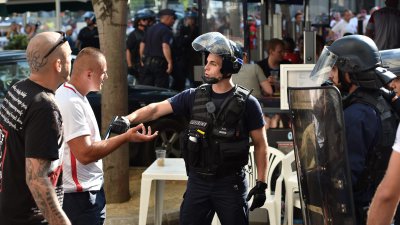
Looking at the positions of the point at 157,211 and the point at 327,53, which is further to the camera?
the point at 157,211

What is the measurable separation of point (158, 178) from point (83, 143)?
2258mm

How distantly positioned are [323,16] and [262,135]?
27.3ft

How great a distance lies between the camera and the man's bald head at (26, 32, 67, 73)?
354 centimetres

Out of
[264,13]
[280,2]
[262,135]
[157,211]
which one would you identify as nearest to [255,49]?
[264,13]

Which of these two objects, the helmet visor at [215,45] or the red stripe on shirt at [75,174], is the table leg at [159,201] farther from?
the red stripe on shirt at [75,174]

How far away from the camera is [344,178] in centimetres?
346

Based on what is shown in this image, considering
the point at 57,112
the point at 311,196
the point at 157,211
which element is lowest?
the point at 157,211

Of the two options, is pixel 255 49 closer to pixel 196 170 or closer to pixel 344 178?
pixel 196 170

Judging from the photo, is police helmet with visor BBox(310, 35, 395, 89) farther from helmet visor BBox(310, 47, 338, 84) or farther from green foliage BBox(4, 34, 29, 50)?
green foliage BBox(4, 34, 29, 50)

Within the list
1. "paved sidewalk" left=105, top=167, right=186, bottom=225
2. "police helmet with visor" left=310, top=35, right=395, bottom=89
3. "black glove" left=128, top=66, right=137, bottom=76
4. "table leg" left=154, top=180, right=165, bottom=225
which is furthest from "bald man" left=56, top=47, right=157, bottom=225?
"black glove" left=128, top=66, right=137, bottom=76

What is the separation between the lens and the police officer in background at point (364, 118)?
3.61 meters

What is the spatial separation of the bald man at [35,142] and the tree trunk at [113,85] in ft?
13.6

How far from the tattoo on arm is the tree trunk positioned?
4.41 meters

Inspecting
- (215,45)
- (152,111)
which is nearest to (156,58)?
(152,111)
